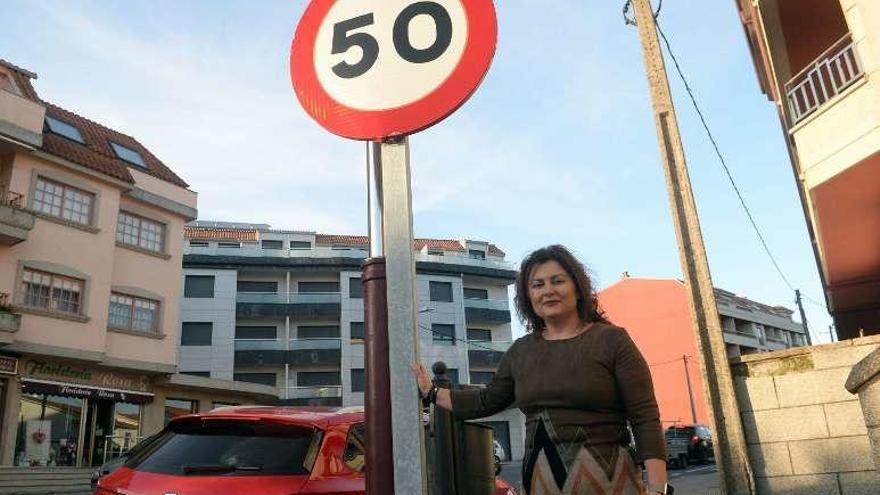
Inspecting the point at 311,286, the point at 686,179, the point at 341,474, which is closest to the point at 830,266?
the point at 686,179

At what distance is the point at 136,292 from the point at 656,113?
62.9 feet

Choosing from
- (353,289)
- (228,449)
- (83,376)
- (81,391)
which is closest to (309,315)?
(353,289)

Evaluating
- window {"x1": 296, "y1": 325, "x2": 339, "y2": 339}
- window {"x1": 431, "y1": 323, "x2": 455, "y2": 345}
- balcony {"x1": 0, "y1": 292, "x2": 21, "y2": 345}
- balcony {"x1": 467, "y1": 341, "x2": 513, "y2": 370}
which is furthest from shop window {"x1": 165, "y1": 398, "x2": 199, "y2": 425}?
balcony {"x1": 467, "y1": 341, "x2": 513, "y2": 370}

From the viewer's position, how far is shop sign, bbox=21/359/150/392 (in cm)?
1972

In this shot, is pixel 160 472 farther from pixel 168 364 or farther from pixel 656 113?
pixel 168 364

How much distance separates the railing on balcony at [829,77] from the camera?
31.6 ft

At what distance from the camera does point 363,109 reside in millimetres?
2252

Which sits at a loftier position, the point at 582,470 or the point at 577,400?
the point at 577,400

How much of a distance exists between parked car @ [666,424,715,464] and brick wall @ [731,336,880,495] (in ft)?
63.1

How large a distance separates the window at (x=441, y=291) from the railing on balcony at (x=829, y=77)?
121 feet

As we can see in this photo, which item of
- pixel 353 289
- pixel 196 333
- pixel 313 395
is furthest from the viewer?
pixel 353 289

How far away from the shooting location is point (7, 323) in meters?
18.0

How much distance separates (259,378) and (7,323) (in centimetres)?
2786

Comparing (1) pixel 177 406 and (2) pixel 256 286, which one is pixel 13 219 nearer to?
(1) pixel 177 406
